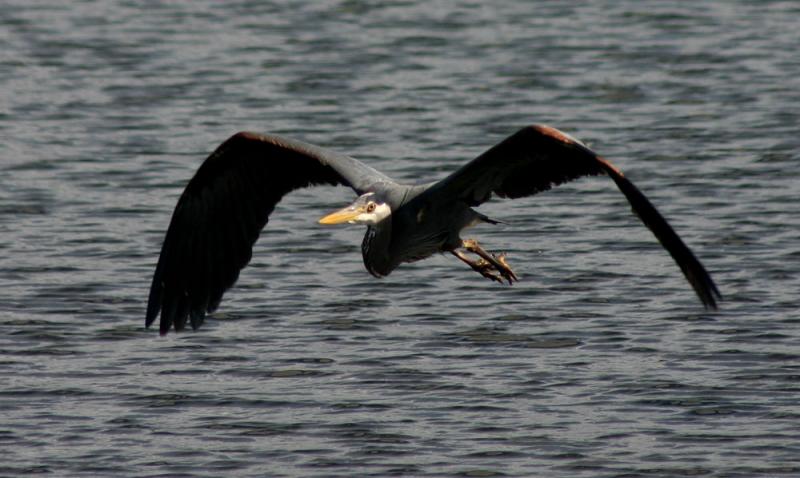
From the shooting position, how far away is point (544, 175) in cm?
1047

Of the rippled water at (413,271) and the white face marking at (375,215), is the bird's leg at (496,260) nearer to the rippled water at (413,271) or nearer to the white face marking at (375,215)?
the white face marking at (375,215)

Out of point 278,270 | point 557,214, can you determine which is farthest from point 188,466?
point 557,214

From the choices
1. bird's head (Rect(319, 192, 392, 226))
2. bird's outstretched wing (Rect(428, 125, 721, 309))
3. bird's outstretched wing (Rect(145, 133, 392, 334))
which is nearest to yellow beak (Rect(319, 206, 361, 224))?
bird's head (Rect(319, 192, 392, 226))

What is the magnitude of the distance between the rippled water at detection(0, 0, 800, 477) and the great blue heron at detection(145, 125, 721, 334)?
28.0 inches

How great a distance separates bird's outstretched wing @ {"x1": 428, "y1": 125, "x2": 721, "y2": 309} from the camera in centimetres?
877

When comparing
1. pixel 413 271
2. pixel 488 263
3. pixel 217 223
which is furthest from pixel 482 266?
pixel 413 271

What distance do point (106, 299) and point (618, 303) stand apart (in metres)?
3.71

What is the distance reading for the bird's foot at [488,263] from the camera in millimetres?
10469

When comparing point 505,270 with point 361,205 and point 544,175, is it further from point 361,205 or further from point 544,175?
point 361,205

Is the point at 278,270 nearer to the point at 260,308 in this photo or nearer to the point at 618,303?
the point at 260,308

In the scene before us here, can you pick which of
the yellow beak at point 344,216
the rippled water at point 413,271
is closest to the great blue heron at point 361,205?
the yellow beak at point 344,216

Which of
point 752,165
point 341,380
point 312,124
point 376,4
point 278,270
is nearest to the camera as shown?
point 341,380

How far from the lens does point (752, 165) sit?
16797mm

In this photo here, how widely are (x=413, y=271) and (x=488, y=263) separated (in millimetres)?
3758
